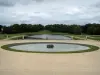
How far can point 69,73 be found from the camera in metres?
5.34

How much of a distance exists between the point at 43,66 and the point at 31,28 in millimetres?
33850

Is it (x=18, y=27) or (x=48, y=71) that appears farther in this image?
(x=18, y=27)

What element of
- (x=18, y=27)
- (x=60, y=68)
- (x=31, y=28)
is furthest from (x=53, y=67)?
Result: (x=31, y=28)

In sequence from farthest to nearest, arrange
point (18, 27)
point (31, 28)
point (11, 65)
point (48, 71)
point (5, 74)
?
point (31, 28) → point (18, 27) → point (11, 65) → point (48, 71) → point (5, 74)

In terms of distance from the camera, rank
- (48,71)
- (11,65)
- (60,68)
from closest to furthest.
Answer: (48,71), (60,68), (11,65)

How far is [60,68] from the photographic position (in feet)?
19.4

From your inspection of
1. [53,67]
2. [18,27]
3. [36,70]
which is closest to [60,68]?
[53,67]

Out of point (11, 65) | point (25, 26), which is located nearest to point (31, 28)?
point (25, 26)

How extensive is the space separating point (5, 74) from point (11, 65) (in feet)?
3.81

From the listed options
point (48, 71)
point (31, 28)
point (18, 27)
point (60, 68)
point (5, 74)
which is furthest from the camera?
point (31, 28)

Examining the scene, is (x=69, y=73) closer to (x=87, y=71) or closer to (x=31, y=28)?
(x=87, y=71)

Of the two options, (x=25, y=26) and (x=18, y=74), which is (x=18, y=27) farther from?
(x=18, y=74)

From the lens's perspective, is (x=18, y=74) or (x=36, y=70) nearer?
(x=18, y=74)

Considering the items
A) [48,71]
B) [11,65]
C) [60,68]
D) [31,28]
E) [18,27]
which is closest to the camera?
[48,71]
